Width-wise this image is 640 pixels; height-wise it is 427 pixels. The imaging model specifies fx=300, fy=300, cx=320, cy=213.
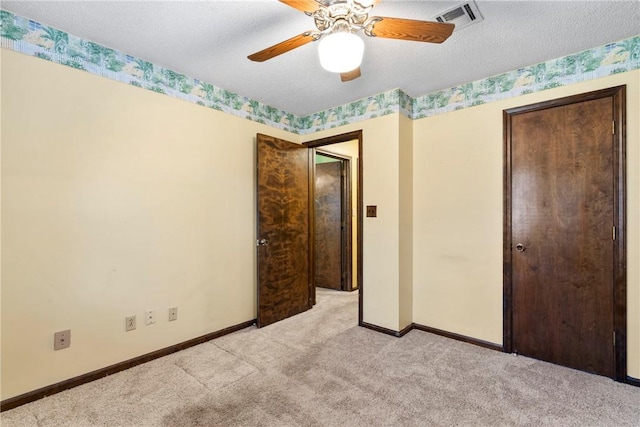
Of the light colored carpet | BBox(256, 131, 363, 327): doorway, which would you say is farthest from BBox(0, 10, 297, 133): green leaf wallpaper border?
the light colored carpet

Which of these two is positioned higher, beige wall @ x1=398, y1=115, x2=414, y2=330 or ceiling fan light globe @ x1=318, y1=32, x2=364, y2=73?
ceiling fan light globe @ x1=318, y1=32, x2=364, y2=73

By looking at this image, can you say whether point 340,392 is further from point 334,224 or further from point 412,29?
point 334,224

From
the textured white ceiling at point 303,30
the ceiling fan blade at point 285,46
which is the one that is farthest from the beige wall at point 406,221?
the ceiling fan blade at point 285,46

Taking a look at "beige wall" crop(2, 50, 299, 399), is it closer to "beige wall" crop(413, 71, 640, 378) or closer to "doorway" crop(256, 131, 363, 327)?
"doorway" crop(256, 131, 363, 327)

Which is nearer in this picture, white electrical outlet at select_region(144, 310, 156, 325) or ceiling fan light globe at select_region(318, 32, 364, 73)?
ceiling fan light globe at select_region(318, 32, 364, 73)

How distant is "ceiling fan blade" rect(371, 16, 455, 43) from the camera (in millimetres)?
1383

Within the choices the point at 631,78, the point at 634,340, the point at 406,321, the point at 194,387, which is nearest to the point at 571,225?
the point at 634,340

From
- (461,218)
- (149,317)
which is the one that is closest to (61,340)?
(149,317)

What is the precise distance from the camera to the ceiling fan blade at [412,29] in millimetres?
1383

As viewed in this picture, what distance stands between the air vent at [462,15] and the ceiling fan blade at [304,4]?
0.86 meters

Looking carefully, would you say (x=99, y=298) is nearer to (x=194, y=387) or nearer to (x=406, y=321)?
(x=194, y=387)

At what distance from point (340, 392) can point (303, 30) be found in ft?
7.71

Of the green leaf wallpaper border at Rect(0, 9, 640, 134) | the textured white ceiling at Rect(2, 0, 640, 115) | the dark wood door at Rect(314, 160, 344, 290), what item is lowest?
the dark wood door at Rect(314, 160, 344, 290)

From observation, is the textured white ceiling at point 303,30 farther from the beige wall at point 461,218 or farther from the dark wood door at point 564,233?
the dark wood door at point 564,233
